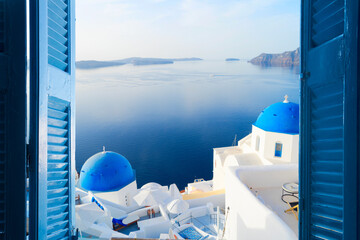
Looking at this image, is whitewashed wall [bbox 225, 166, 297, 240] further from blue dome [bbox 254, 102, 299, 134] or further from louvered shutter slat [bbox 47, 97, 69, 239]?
blue dome [bbox 254, 102, 299, 134]

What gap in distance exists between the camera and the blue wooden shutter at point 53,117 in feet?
5.31

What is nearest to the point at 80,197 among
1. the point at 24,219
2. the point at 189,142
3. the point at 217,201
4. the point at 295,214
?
the point at 217,201

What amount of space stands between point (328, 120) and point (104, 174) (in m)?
10.9

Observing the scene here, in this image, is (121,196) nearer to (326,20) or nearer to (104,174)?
(104,174)

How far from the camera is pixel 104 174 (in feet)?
37.5

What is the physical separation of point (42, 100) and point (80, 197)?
928 cm

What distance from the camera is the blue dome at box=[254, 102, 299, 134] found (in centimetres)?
1025

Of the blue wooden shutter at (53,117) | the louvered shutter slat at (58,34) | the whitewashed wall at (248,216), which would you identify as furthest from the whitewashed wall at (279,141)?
the louvered shutter slat at (58,34)

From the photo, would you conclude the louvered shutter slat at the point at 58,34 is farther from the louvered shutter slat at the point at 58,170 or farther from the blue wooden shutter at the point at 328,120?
the blue wooden shutter at the point at 328,120

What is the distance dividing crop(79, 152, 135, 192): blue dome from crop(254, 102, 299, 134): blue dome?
5.99 meters

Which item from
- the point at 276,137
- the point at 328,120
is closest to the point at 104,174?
the point at 276,137
